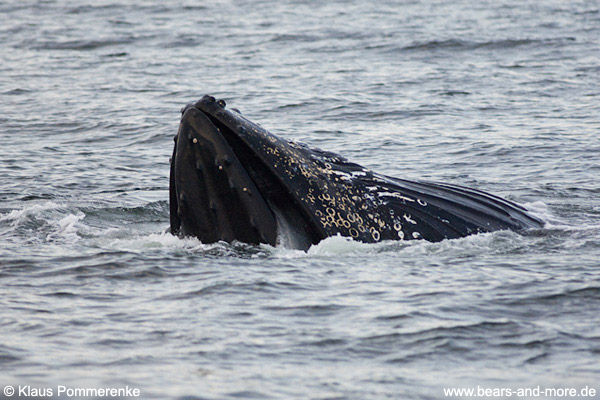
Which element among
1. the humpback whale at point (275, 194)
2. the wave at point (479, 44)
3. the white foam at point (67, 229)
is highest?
the humpback whale at point (275, 194)

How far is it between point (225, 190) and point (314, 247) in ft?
2.96

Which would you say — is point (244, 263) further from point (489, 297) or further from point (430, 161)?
point (430, 161)

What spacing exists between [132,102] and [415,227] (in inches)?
493

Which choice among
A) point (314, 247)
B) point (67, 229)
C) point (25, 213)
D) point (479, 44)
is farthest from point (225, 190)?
point (479, 44)

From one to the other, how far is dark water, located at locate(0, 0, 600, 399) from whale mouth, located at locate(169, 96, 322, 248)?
0.91 feet

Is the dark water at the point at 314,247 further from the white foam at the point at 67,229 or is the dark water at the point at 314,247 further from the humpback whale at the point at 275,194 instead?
the humpback whale at the point at 275,194

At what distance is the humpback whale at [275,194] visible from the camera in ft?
24.6

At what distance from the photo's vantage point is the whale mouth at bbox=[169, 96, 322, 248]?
7461 mm

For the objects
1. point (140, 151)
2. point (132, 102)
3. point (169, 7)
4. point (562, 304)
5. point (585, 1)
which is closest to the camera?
point (562, 304)

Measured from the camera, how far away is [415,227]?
8086 millimetres

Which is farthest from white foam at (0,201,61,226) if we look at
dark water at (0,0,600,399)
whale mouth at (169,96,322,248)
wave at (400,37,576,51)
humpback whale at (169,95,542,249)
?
wave at (400,37,576,51)

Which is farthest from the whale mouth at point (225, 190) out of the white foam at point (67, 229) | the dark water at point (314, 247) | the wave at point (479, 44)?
the wave at point (479, 44)

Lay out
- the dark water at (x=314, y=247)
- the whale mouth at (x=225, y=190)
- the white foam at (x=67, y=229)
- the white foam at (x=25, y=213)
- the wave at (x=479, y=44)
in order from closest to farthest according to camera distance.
Answer: the dark water at (x=314, y=247) < the whale mouth at (x=225, y=190) < the white foam at (x=67, y=229) < the white foam at (x=25, y=213) < the wave at (x=479, y=44)

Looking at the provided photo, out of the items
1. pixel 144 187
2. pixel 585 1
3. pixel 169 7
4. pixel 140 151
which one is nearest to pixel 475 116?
pixel 140 151
